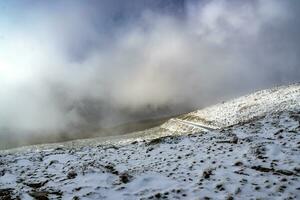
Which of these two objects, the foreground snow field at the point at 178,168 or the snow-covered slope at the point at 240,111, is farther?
the snow-covered slope at the point at 240,111

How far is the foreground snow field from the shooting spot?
588 inches

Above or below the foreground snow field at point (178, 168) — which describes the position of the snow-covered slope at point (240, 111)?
above

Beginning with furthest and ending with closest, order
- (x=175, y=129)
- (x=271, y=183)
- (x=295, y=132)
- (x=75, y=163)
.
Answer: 1. (x=175, y=129)
2. (x=295, y=132)
3. (x=75, y=163)
4. (x=271, y=183)

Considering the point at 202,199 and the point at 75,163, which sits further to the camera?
the point at 75,163

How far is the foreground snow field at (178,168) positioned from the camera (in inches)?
588

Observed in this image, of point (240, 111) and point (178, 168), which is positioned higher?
point (240, 111)

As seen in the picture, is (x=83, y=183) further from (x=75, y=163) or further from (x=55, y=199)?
(x=75, y=163)

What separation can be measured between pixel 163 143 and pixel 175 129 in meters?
32.7

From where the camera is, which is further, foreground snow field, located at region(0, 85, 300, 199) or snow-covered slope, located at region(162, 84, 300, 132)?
snow-covered slope, located at region(162, 84, 300, 132)

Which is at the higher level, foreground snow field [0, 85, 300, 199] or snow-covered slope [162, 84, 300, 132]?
snow-covered slope [162, 84, 300, 132]

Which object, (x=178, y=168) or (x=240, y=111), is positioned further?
(x=240, y=111)

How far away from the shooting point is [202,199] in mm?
14000

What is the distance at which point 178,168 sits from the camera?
17.9 m

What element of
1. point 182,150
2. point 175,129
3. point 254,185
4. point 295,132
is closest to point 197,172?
point 254,185
